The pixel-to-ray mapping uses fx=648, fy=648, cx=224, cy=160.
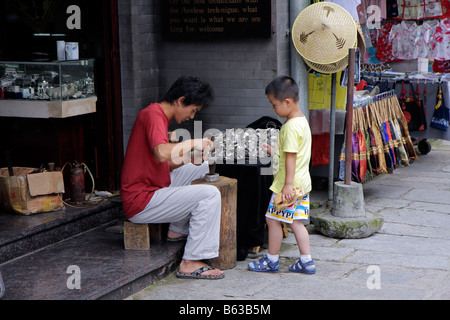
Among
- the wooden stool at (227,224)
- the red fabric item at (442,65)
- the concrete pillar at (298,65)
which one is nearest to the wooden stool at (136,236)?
the wooden stool at (227,224)

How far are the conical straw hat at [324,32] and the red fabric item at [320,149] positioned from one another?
116 cm

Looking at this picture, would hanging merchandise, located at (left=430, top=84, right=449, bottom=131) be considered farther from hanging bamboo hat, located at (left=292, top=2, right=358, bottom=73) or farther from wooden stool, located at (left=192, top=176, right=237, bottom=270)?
wooden stool, located at (left=192, top=176, right=237, bottom=270)

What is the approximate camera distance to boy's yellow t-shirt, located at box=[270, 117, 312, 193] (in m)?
5.02

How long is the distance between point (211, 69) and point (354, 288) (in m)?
3.03

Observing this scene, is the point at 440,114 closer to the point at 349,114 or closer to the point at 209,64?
the point at 349,114

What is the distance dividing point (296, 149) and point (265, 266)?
104 centimetres

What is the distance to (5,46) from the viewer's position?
6.34 meters

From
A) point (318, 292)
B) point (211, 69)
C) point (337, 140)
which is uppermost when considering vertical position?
point (211, 69)

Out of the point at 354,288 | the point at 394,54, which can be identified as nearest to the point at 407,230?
the point at 354,288

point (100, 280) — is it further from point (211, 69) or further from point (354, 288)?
point (211, 69)

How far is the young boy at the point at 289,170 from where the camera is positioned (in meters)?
5.03

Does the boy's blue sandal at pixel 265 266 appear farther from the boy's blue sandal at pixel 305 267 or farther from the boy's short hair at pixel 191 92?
→ the boy's short hair at pixel 191 92

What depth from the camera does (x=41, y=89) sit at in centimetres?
607

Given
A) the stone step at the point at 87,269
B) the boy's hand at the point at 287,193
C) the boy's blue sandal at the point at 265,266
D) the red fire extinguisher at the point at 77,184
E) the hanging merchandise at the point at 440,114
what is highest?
the hanging merchandise at the point at 440,114
